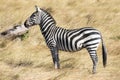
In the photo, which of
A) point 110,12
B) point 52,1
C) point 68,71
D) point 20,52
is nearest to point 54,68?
point 68,71

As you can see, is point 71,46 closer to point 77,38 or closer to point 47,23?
point 77,38

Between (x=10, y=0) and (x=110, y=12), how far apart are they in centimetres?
758

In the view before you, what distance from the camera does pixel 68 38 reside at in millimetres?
15930

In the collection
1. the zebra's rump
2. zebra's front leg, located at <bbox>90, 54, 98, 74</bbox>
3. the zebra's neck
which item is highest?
the zebra's neck

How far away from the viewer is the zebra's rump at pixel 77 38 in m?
15.2

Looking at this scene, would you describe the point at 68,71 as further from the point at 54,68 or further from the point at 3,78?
the point at 3,78

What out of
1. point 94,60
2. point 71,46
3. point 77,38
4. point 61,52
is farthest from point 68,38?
point 61,52

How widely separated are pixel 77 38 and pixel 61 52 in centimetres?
391

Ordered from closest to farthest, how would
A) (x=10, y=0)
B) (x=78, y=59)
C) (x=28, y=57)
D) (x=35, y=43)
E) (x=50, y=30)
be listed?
1. (x=50, y=30)
2. (x=78, y=59)
3. (x=28, y=57)
4. (x=35, y=43)
5. (x=10, y=0)

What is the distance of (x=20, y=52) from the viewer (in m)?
20.5

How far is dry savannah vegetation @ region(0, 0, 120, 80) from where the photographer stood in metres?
16.7

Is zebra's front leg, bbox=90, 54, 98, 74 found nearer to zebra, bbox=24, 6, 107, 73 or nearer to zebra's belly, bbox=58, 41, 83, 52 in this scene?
zebra, bbox=24, 6, 107, 73

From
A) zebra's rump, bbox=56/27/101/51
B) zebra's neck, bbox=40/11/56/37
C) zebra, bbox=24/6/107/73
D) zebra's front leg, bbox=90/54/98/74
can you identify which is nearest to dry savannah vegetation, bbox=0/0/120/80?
zebra's front leg, bbox=90/54/98/74

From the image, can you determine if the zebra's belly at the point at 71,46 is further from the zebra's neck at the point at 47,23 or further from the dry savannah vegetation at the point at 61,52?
the dry savannah vegetation at the point at 61,52
